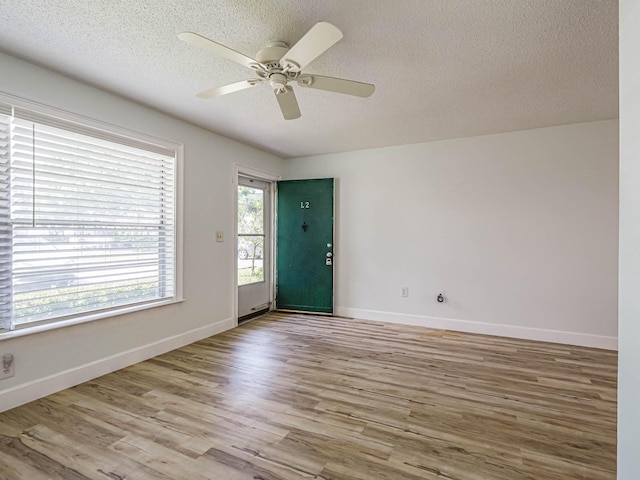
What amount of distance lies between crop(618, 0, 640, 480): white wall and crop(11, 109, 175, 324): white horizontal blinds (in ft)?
11.1

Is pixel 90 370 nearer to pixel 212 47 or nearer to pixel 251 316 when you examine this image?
pixel 251 316

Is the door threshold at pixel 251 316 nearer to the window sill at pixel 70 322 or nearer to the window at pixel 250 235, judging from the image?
the window at pixel 250 235

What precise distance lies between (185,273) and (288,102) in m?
2.23

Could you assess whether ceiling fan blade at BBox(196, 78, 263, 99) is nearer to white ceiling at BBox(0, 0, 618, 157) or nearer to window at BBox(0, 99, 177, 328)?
white ceiling at BBox(0, 0, 618, 157)

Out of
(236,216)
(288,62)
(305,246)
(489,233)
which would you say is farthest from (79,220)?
(489,233)

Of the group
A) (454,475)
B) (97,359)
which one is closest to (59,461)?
(97,359)

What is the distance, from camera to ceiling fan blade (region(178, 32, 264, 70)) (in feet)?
5.23

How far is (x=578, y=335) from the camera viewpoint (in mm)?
3570

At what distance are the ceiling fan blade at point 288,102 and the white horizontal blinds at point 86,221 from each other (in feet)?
5.37

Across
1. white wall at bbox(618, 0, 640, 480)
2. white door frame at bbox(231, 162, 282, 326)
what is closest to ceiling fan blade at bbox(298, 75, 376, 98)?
white wall at bbox(618, 0, 640, 480)

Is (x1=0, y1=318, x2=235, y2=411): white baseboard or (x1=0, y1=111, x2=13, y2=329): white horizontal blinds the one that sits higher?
(x1=0, y1=111, x2=13, y2=329): white horizontal blinds

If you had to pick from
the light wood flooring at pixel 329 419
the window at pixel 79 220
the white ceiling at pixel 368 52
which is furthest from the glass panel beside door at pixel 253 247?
the white ceiling at pixel 368 52

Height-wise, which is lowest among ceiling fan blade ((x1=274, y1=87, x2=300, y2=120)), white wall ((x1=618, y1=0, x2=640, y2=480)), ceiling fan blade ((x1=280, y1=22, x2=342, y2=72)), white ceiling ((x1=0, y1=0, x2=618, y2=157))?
white wall ((x1=618, y1=0, x2=640, y2=480))

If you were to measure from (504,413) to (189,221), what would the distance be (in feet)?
11.0
